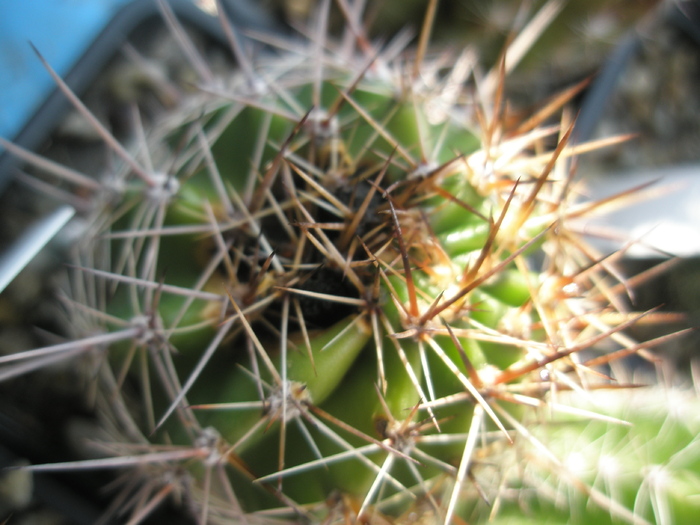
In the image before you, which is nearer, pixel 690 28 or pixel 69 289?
pixel 69 289

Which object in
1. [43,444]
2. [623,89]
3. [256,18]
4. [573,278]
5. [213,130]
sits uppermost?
[623,89]

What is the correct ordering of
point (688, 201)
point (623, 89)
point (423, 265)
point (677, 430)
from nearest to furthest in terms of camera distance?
point (423, 265), point (677, 430), point (688, 201), point (623, 89)

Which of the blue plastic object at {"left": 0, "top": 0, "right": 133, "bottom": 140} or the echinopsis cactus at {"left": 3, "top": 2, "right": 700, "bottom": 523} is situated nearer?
the echinopsis cactus at {"left": 3, "top": 2, "right": 700, "bottom": 523}

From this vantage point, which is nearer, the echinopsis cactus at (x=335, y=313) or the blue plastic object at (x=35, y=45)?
the echinopsis cactus at (x=335, y=313)

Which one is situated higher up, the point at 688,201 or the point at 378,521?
the point at 688,201

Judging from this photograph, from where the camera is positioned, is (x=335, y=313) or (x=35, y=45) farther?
(x=35, y=45)

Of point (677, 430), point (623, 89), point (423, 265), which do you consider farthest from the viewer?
point (623, 89)

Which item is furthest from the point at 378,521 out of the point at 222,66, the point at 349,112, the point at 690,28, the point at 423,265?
the point at 690,28

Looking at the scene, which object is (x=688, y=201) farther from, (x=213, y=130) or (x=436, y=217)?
(x=213, y=130)
